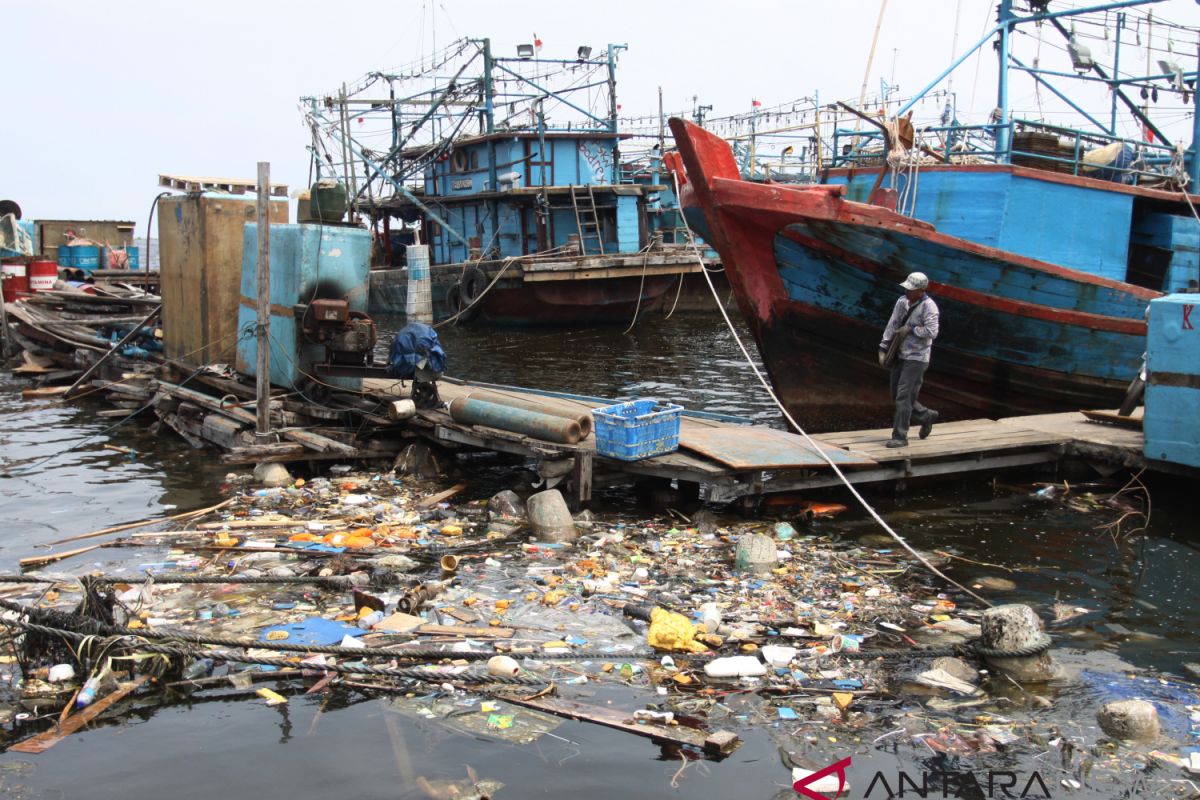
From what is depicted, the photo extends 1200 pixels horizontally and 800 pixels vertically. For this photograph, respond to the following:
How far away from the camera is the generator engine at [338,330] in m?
10.3

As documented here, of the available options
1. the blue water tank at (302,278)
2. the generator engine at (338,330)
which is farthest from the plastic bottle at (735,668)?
the blue water tank at (302,278)

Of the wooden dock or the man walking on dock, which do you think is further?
the man walking on dock

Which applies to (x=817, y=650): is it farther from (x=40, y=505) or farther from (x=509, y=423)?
(x=40, y=505)

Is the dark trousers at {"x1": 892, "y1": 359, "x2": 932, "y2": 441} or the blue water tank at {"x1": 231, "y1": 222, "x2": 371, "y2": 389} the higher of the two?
the blue water tank at {"x1": 231, "y1": 222, "x2": 371, "y2": 389}

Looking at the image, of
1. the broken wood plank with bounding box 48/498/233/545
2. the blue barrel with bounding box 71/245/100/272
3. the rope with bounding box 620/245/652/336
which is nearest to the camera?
the broken wood plank with bounding box 48/498/233/545

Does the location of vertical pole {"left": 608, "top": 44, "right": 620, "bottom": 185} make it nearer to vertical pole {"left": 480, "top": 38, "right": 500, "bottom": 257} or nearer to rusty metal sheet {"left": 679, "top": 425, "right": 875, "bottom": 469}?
vertical pole {"left": 480, "top": 38, "right": 500, "bottom": 257}

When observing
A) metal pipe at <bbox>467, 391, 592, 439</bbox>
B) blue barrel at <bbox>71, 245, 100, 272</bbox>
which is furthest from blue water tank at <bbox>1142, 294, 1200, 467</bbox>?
blue barrel at <bbox>71, 245, 100, 272</bbox>

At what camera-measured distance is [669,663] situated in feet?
18.0

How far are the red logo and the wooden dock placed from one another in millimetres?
3642

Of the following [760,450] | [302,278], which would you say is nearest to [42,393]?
[302,278]

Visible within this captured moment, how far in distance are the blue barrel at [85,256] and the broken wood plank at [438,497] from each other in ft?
65.6

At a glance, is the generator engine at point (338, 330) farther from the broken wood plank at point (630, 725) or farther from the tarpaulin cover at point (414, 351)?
the broken wood plank at point (630, 725)

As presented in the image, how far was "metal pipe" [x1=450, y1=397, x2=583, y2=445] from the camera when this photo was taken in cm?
875

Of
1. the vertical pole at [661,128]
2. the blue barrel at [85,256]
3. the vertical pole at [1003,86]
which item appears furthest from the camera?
the vertical pole at [661,128]
